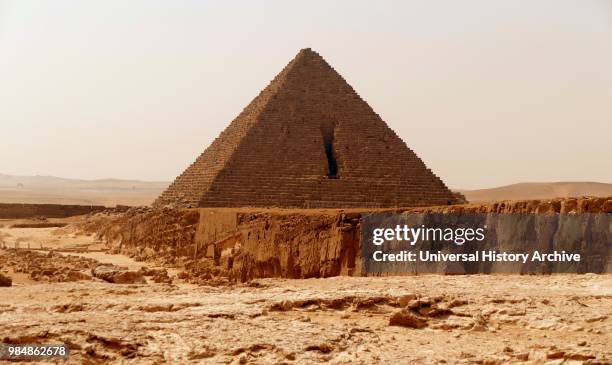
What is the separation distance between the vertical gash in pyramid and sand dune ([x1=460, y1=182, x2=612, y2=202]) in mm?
54927

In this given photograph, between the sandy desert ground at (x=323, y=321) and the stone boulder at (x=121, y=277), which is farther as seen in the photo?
the stone boulder at (x=121, y=277)

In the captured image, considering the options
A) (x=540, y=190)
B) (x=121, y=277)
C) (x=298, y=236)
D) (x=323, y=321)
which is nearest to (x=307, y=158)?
(x=298, y=236)

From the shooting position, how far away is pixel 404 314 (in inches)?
225

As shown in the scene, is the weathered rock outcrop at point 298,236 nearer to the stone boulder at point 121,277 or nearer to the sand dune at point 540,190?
the stone boulder at point 121,277

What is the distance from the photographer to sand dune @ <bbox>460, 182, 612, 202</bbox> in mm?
88188

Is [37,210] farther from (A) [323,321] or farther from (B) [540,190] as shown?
(B) [540,190]

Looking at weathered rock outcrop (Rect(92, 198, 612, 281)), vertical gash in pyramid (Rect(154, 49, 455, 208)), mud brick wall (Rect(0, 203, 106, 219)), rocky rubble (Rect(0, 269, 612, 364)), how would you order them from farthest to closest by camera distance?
mud brick wall (Rect(0, 203, 106, 219)) < vertical gash in pyramid (Rect(154, 49, 455, 208)) < weathered rock outcrop (Rect(92, 198, 612, 281)) < rocky rubble (Rect(0, 269, 612, 364))

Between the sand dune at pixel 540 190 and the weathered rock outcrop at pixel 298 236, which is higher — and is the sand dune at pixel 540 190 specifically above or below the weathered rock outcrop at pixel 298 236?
above

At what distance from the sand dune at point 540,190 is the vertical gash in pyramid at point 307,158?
54927 millimetres

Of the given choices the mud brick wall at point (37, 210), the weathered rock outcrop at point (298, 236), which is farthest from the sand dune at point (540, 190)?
the weathered rock outcrop at point (298, 236)

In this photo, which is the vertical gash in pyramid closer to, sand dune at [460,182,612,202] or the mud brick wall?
the mud brick wall

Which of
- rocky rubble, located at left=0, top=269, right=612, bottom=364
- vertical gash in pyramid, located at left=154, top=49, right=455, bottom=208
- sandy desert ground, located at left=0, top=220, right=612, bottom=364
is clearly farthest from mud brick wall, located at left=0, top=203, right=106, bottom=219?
rocky rubble, located at left=0, top=269, right=612, bottom=364

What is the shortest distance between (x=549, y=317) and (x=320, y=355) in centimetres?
188

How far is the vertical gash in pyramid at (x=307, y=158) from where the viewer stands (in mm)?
29047
